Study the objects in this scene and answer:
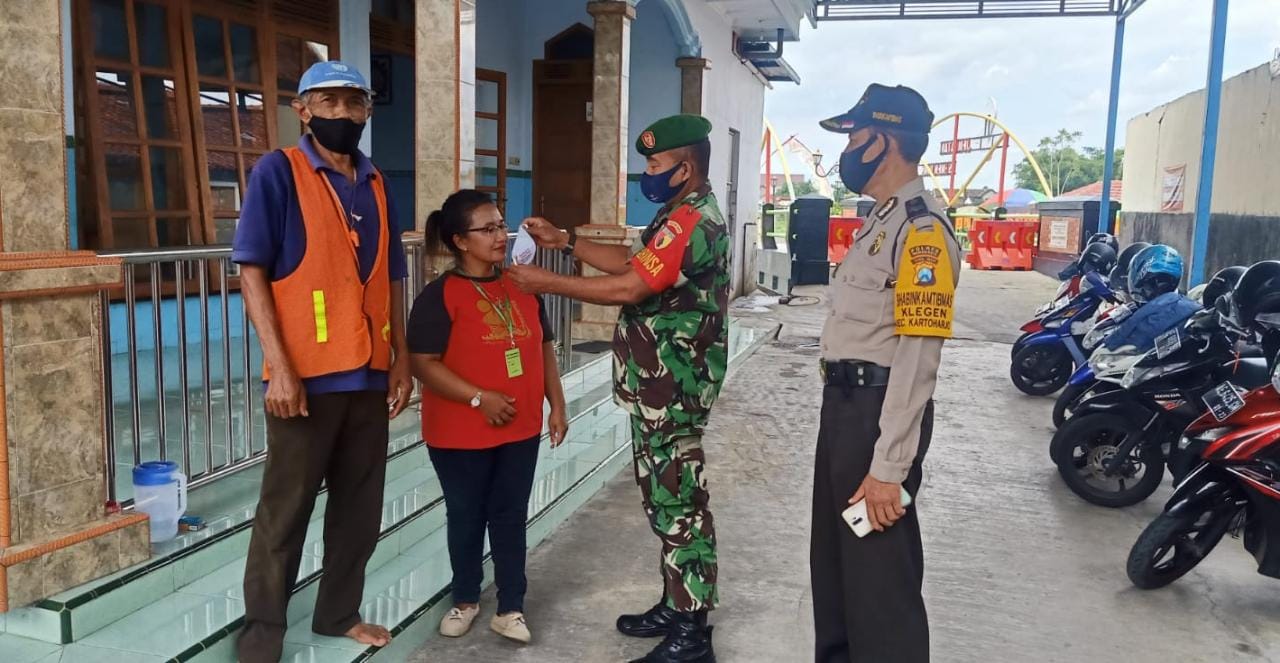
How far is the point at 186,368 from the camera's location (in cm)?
324

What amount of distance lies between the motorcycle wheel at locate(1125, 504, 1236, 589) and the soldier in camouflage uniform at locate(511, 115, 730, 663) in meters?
1.85

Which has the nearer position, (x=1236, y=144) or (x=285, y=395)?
(x=285, y=395)

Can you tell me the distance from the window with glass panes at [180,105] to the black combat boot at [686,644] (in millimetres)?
3897

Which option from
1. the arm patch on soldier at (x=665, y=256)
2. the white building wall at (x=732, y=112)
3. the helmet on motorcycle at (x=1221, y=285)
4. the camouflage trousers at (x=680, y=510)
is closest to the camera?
the arm patch on soldier at (x=665, y=256)

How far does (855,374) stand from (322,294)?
135 centimetres

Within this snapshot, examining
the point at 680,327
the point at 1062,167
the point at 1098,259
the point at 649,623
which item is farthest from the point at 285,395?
the point at 1062,167

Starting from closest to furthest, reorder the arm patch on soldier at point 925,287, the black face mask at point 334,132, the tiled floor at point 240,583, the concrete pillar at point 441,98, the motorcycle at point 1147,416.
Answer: the arm patch on soldier at point 925,287, the black face mask at point 334,132, the tiled floor at point 240,583, the motorcycle at point 1147,416, the concrete pillar at point 441,98

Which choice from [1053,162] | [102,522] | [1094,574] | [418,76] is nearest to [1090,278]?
[1094,574]

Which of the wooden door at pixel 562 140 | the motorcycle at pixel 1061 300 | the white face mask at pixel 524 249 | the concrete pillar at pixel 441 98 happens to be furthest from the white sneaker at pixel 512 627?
the wooden door at pixel 562 140

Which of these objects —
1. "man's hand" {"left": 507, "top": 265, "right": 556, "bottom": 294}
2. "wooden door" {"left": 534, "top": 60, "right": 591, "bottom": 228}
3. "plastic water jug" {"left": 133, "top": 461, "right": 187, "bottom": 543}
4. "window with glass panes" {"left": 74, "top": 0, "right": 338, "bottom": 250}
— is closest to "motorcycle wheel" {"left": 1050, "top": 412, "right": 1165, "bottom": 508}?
"man's hand" {"left": 507, "top": 265, "right": 556, "bottom": 294}

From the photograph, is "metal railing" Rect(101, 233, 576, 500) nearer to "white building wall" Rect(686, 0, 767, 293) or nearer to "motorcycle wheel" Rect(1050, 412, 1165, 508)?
"motorcycle wheel" Rect(1050, 412, 1165, 508)

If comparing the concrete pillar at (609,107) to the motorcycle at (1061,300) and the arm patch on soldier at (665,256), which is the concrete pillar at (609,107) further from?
the arm patch on soldier at (665,256)

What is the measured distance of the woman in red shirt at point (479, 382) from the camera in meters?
2.79

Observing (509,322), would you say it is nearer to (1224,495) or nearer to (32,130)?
(32,130)
